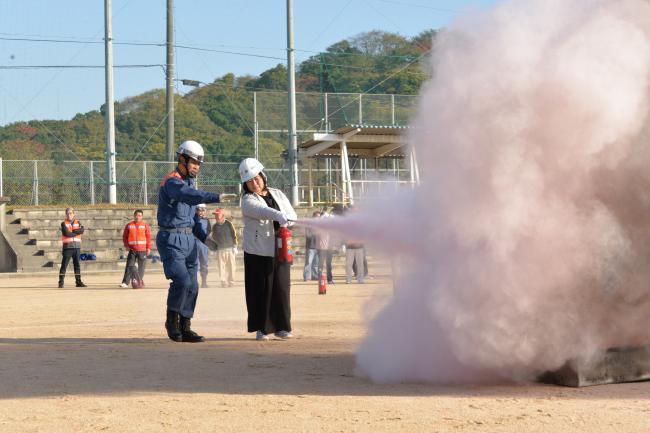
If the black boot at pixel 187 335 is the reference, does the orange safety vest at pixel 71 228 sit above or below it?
above

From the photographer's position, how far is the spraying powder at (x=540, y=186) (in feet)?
24.9

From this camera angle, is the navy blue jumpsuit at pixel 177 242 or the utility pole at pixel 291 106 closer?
the navy blue jumpsuit at pixel 177 242

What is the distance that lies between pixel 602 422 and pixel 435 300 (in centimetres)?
181

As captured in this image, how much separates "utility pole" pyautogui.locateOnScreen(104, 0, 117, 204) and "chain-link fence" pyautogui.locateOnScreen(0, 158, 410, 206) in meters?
0.49

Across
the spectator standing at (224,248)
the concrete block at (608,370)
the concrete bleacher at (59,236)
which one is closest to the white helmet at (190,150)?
the concrete block at (608,370)

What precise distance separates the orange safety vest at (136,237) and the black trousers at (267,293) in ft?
45.7

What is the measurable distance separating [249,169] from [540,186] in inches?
197

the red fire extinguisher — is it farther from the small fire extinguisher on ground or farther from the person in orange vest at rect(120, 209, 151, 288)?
the person in orange vest at rect(120, 209, 151, 288)

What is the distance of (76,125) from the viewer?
71.2 m

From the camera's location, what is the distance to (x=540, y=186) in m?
7.59

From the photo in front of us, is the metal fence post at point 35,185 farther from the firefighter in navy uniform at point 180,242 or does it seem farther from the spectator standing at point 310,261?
the firefighter in navy uniform at point 180,242

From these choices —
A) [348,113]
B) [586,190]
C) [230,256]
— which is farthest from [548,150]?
[348,113]

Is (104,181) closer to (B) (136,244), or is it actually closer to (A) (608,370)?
(B) (136,244)

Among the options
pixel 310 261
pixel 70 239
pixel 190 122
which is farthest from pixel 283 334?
pixel 190 122
